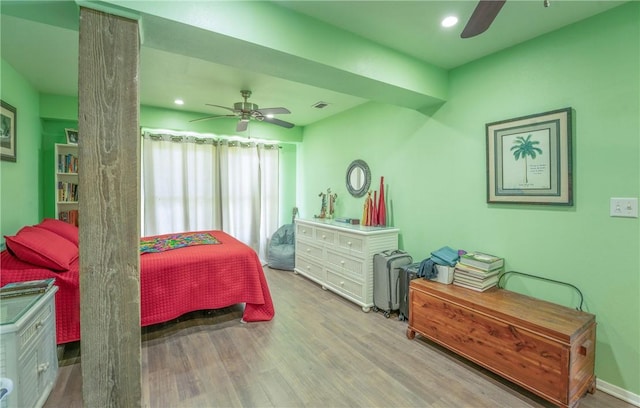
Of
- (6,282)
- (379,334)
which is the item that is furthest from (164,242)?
(379,334)

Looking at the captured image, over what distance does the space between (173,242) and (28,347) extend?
1645mm

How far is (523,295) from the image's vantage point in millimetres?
2219

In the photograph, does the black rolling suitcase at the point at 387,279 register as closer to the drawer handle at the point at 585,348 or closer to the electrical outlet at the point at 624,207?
the drawer handle at the point at 585,348

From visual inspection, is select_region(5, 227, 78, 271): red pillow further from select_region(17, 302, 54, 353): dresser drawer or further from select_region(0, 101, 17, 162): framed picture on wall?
select_region(0, 101, 17, 162): framed picture on wall

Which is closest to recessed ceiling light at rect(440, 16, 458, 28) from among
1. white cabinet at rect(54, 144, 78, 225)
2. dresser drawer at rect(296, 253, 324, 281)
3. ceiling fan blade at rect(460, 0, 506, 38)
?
ceiling fan blade at rect(460, 0, 506, 38)

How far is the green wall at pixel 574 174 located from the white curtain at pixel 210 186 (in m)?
2.67

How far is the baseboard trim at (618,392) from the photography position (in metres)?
1.76

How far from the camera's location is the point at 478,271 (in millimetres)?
2258

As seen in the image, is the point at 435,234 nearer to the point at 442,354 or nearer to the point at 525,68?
the point at 442,354

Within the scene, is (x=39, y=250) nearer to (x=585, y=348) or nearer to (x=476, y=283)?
(x=476, y=283)

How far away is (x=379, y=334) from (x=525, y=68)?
2491mm

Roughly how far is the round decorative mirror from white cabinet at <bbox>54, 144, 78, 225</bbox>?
3495 mm

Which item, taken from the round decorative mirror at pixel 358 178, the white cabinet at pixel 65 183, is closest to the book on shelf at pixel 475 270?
the round decorative mirror at pixel 358 178

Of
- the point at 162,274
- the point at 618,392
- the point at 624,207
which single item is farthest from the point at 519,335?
the point at 162,274
